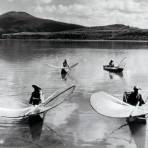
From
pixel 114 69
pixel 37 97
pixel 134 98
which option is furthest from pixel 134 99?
pixel 114 69

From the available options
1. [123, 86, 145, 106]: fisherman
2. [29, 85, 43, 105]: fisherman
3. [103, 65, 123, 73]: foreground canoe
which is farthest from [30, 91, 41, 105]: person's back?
[103, 65, 123, 73]: foreground canoe

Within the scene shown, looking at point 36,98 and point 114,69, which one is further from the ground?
point 36,98

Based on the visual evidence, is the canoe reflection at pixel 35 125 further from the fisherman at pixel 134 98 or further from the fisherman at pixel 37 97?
the fisherman at pixel 134 98

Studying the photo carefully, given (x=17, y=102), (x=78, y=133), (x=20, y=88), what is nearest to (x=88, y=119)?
(x=78, y=133)

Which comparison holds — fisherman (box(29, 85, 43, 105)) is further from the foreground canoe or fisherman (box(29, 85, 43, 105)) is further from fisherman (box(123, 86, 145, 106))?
the foreground canoe

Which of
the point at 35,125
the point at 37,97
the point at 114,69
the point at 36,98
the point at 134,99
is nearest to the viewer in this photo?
the point at 35,125

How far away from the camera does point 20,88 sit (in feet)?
112

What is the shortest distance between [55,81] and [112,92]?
372 inches

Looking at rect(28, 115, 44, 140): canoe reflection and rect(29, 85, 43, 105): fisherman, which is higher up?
rect(29, 85, 43, 105): fisherman

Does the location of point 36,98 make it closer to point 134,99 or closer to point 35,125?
point 35,125

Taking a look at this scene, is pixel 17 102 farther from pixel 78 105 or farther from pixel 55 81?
pixel 55 81

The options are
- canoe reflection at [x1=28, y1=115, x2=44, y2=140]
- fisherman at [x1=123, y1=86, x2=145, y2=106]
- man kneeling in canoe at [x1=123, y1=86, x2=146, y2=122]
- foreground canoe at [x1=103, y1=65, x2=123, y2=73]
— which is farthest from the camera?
foreground canoe at [x1=103, y1=65, x2=123, y2=73]

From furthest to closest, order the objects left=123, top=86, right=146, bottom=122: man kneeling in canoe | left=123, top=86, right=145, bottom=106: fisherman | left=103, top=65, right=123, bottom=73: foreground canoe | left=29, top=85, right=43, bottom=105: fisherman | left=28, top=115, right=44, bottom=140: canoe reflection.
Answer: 1. left=103, top=65, right=123, bottom=73: foreground canoe
2. left=29, top=85, right=43, bottom=105: fisherman
3. left=123, top=86, right=145, bottom=106: fisherman
4. left=123, top=86, right=146, bottom=122: man kneeling in canoe
5. left=28, top=115, right=44, bottom=140: canoe reflection

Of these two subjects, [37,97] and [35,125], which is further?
[37,97]
